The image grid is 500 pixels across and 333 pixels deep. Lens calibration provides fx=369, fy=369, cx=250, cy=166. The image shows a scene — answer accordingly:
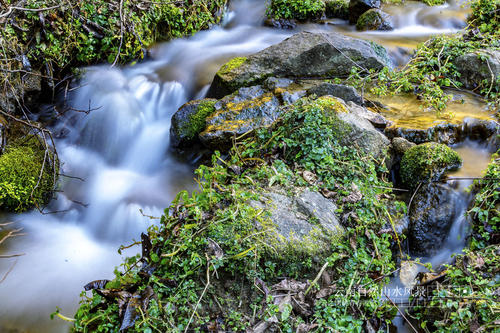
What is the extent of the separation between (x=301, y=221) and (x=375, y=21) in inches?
292

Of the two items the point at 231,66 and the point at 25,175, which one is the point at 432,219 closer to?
the point at 231,66

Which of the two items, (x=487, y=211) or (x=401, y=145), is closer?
(x=487, y=211)

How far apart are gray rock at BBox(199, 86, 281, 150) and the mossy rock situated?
1.73m

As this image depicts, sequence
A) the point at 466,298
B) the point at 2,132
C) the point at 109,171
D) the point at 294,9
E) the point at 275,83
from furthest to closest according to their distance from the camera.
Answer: the point at 294,9, the point at 275,83, the point at 109,171, the point at 2,132, the point at 466,298

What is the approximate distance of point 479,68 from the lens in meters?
5.88

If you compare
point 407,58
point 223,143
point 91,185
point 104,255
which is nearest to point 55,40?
point 91,185

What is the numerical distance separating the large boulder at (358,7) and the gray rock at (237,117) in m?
5.39

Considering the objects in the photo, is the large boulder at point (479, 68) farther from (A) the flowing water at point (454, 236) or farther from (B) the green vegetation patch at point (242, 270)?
→ (B) the green vegetation patch at point (242, 270)

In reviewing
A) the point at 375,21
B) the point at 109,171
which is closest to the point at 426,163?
the point at 109,171

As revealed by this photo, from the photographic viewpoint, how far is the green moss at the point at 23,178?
14.9 ft

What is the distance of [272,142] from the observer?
4.05 metres

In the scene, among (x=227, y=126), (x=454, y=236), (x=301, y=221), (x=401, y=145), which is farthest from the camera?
(x=227, y=126)

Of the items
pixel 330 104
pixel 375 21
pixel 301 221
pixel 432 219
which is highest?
pixel 375 21

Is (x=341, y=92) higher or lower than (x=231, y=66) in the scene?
lower
